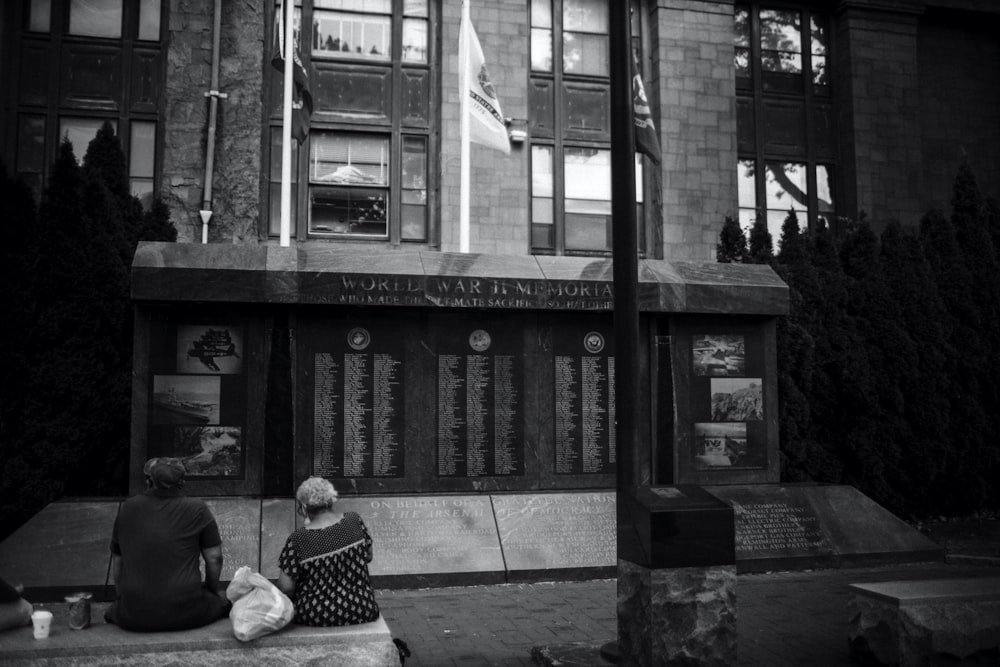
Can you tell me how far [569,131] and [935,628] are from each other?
49.4 feet

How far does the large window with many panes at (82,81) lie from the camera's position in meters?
17.7

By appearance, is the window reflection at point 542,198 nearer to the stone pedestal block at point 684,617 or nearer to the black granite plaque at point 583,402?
the black granite plaque at point 583,402

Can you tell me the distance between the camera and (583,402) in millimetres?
11453

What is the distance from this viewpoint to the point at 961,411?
1448cm

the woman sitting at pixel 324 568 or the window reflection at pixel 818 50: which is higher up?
the window reflection at pixel 818 50

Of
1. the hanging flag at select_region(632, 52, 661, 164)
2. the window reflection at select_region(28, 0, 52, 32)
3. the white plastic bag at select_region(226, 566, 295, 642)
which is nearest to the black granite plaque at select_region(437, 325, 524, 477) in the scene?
the hanging flag at select_region(632, 52, 661, 164)

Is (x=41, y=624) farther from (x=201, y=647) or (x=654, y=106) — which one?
(x=654, y=106)

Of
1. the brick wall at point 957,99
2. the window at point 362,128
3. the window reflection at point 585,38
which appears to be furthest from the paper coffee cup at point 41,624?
the brick wall at point 957,99

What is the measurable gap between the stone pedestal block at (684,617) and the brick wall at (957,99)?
18.6m

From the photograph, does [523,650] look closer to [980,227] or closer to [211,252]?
[211,252]

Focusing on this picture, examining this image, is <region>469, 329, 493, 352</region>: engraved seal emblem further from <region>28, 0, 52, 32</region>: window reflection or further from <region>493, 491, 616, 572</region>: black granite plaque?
<region>28, 0, 52, 32</region>: window reflection

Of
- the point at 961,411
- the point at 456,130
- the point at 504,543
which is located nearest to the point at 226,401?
the point at 504,543

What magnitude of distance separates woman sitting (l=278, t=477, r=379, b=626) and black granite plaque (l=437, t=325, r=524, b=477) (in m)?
5.13

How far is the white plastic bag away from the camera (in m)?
5.28
